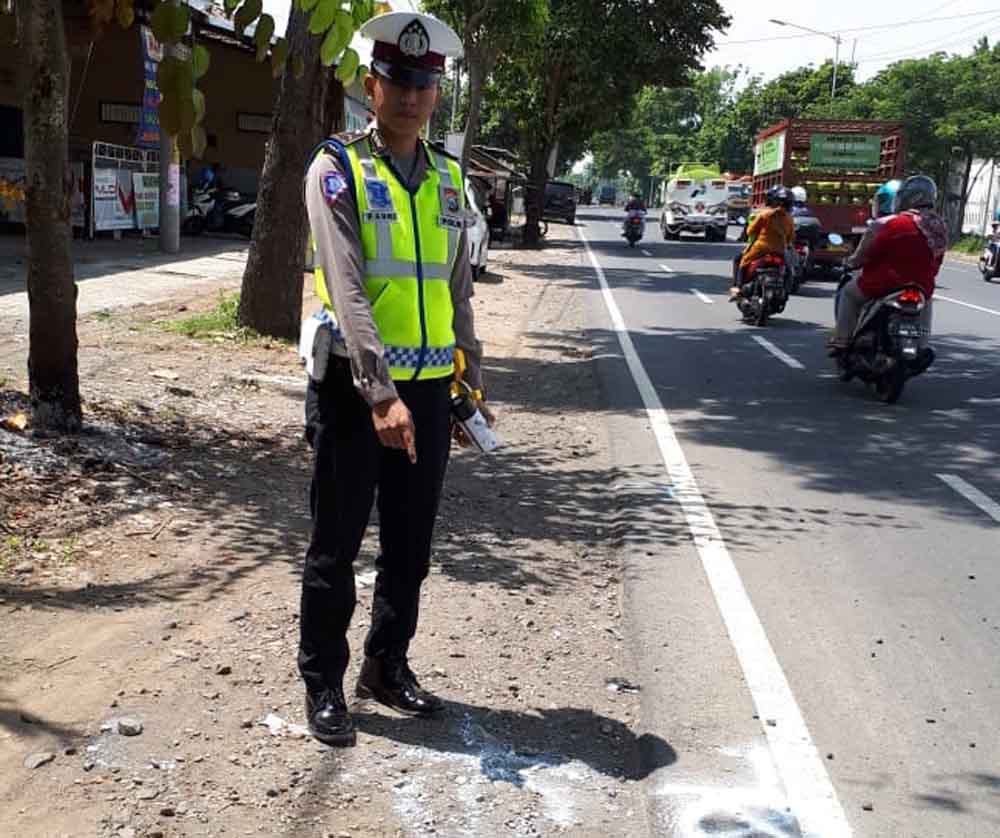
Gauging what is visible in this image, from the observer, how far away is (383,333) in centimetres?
355

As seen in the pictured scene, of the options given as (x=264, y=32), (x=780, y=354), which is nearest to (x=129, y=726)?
(x=264, y=32)

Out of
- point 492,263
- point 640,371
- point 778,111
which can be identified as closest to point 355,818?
point 640,371

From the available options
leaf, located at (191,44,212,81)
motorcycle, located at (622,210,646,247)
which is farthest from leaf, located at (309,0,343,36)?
motorcycle, located at (622,210,646,247)

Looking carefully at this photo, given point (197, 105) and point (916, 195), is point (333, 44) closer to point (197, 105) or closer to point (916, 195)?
point (197, 105)

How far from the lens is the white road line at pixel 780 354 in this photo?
1258cm

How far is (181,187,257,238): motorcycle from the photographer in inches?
1085

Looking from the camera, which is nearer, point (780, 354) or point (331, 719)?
point (331, 719)

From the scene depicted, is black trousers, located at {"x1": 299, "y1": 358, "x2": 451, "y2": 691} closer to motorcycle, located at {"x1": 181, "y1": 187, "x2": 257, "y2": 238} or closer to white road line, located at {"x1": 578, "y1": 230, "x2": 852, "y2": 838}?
white road line, located at {"x1": 578, "y1": 230, "x2": 852, "y2": 838}

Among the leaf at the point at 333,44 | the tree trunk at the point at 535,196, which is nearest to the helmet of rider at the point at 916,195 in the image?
the leaf at the point at 333,44

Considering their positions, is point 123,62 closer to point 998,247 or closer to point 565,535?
point 998,247

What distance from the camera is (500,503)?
22.4 feet

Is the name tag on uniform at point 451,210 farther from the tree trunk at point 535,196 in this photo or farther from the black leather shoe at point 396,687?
the tree trunk at point 535,196

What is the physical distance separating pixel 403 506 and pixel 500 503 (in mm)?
3072

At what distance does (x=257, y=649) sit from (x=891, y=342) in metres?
7.25
